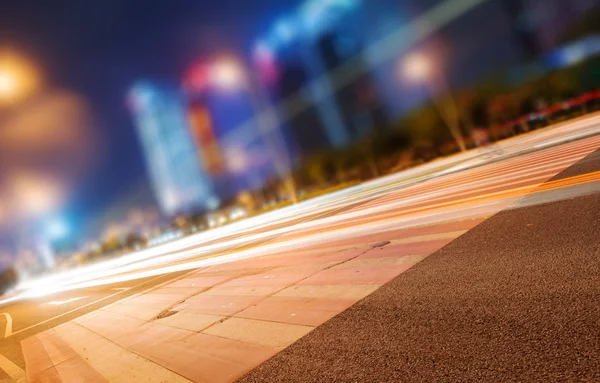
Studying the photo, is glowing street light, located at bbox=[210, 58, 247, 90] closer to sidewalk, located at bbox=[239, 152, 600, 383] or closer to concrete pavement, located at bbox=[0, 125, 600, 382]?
concrete pavement, located at bbox=[0, 125, 600, 382]

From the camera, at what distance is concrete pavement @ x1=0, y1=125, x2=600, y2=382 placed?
16.3 ft

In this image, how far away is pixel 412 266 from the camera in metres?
5.61

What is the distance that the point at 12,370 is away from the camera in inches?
296

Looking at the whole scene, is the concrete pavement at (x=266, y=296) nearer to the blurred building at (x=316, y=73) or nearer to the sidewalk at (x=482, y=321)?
the sidewalk at (x=482, y=321)

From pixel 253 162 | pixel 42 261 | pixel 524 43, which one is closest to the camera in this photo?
pixel 524 43

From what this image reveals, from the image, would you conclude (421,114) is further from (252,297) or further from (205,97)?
(205,97)

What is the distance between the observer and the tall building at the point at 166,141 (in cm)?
10944

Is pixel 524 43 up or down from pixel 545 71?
up

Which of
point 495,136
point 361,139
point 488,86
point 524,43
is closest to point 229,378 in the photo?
point 495,136

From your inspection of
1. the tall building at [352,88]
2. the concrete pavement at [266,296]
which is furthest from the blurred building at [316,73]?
the concrete pavement at [266,296]

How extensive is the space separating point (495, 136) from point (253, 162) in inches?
1722

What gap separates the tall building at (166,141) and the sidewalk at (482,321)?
10611 cm

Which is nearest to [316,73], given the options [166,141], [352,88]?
[352,88]

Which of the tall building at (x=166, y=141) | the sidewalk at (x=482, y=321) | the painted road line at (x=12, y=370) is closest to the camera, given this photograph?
the sidewalk at (x=482, y=321)
